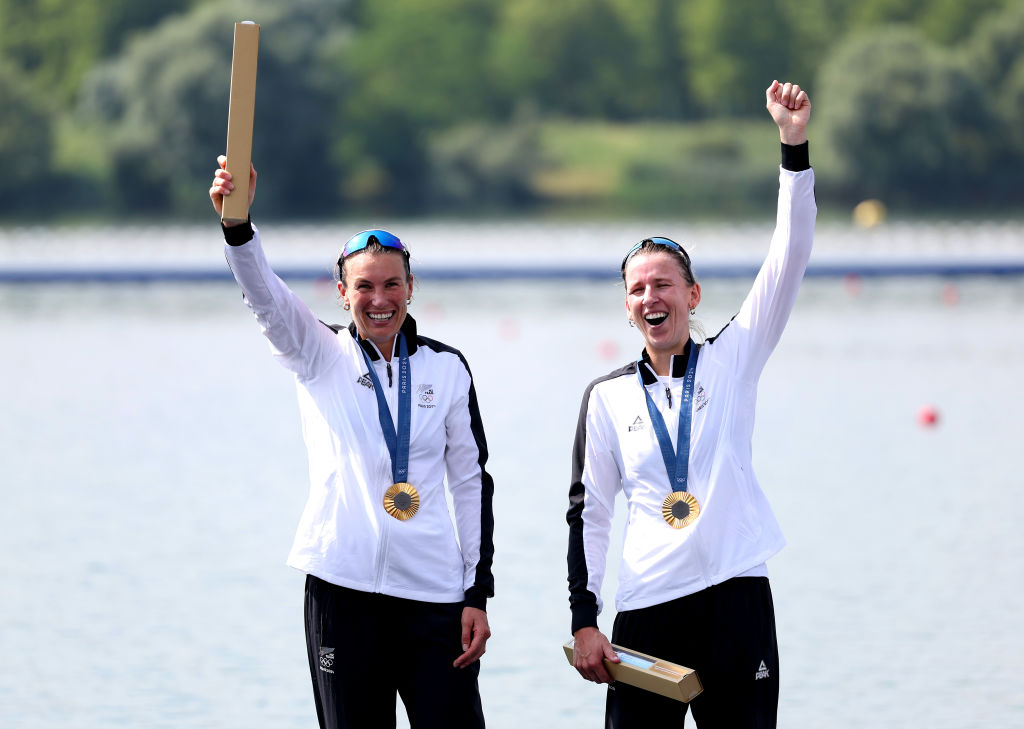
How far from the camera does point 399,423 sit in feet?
10.6

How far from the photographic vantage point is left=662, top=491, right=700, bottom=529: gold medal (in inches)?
124

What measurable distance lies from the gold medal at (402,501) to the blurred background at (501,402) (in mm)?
1825

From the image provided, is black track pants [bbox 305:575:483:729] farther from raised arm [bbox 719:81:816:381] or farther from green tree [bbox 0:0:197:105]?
green tree [bbox 0:0:197:105]

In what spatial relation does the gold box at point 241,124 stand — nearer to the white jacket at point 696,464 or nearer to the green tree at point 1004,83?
the white jacket at point 696,464

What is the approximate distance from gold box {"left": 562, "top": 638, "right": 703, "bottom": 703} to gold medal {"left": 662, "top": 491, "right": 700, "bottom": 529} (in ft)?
0.90

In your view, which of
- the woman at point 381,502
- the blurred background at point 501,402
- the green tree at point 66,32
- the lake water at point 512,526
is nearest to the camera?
the woman at point 381,502

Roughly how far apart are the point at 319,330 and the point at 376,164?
60.3 m

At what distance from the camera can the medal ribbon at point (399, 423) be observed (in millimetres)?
3219

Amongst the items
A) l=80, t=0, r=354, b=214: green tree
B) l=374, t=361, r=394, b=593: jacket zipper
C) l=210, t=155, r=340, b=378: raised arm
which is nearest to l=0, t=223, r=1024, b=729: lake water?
l=374, t=361, r=394, b=593: jacket zipper

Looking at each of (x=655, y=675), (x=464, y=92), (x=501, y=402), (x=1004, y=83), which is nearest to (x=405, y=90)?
(x=464, y=92)

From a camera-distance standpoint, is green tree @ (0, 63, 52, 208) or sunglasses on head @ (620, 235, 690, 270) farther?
green tree @ (0, 63, 52, 208)

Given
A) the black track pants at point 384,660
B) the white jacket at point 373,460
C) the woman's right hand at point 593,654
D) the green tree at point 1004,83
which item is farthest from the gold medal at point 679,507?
the green tree at point 1004,83

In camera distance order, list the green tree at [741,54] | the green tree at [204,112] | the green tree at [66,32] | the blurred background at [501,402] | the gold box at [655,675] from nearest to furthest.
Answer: the gold box at [655,675] < the blurred background at [501,402] < the green tree at [204,112] < the green tree at [741,54] < the green tree at [66,32]

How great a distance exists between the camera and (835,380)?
41.3 feet
